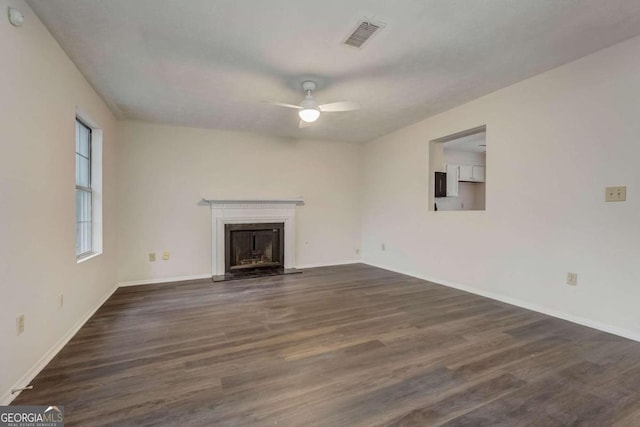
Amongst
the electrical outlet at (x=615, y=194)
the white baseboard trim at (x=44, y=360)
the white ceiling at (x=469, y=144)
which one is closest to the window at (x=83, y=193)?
the white baseboard trim at (x=44, y=360)

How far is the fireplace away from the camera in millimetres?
4703

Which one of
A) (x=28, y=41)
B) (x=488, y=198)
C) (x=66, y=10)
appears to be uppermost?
(x=66, y=10)

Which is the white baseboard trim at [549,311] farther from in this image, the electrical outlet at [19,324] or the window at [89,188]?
the window at [89,188]

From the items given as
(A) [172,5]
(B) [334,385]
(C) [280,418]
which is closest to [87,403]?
(C) [280,418]

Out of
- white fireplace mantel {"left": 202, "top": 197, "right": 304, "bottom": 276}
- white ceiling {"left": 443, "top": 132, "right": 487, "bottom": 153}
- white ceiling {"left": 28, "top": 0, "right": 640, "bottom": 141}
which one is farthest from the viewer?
white ceiling {"left": 443, "top": 132, "right": 487, "bottom": 153}

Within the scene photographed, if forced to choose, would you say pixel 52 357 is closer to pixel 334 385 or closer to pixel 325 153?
pixel 334 385

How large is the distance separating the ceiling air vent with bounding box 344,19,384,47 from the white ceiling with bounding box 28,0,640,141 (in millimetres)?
59

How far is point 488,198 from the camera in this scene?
3453mm

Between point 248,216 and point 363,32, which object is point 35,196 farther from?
point 248,216

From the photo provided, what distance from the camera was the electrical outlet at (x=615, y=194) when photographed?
236 cm

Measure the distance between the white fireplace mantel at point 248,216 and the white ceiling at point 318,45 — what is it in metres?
1.61

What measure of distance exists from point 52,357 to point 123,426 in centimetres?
114

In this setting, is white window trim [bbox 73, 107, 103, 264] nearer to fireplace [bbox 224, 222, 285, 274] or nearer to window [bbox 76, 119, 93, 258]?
window [bbox 76, 119, 93, 258]

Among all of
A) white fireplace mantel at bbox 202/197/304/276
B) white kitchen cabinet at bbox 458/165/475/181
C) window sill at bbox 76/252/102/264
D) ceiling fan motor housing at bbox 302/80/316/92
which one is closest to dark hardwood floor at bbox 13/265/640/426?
window sill at bbox 76/252/102/264
